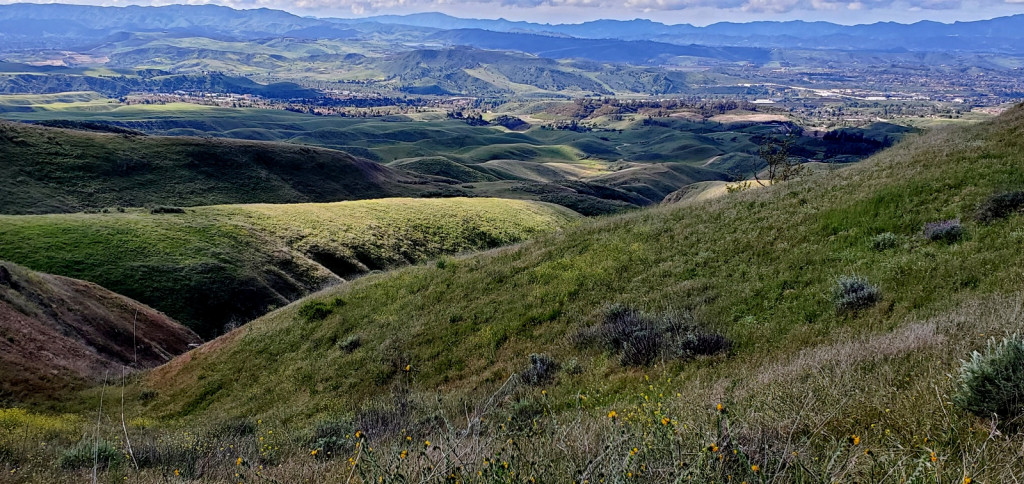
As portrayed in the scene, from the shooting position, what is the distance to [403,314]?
19.8 metres

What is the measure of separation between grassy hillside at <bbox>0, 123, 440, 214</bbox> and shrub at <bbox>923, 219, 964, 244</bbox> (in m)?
75.6

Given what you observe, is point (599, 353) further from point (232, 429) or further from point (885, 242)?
point (232, 429)

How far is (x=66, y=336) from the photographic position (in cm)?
2467

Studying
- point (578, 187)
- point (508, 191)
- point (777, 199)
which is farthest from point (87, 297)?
point (578, 187)

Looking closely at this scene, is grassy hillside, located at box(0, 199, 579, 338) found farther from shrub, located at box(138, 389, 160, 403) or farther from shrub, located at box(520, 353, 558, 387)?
shrub, located at box(520, 353, 558, 387)

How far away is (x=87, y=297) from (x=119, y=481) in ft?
97.0

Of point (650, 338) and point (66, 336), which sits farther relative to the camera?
point (66, 336)

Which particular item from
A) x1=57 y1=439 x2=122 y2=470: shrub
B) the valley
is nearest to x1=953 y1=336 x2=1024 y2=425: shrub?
the valley

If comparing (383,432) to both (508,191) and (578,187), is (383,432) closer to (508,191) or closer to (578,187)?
(508,191)

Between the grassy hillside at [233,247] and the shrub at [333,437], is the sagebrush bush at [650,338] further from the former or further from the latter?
the grassy hillside at [233,247]

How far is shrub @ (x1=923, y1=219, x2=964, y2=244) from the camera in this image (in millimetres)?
13430

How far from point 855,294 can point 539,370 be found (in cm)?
669

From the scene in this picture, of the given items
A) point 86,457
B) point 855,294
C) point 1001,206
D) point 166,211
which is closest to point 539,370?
point 855,294

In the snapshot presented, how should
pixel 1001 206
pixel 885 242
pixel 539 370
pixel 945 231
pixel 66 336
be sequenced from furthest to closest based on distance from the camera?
pixel 66 336 → pixel 885 242 → pixel 1001 206 → pixel 945 231 → pixel 539 370
